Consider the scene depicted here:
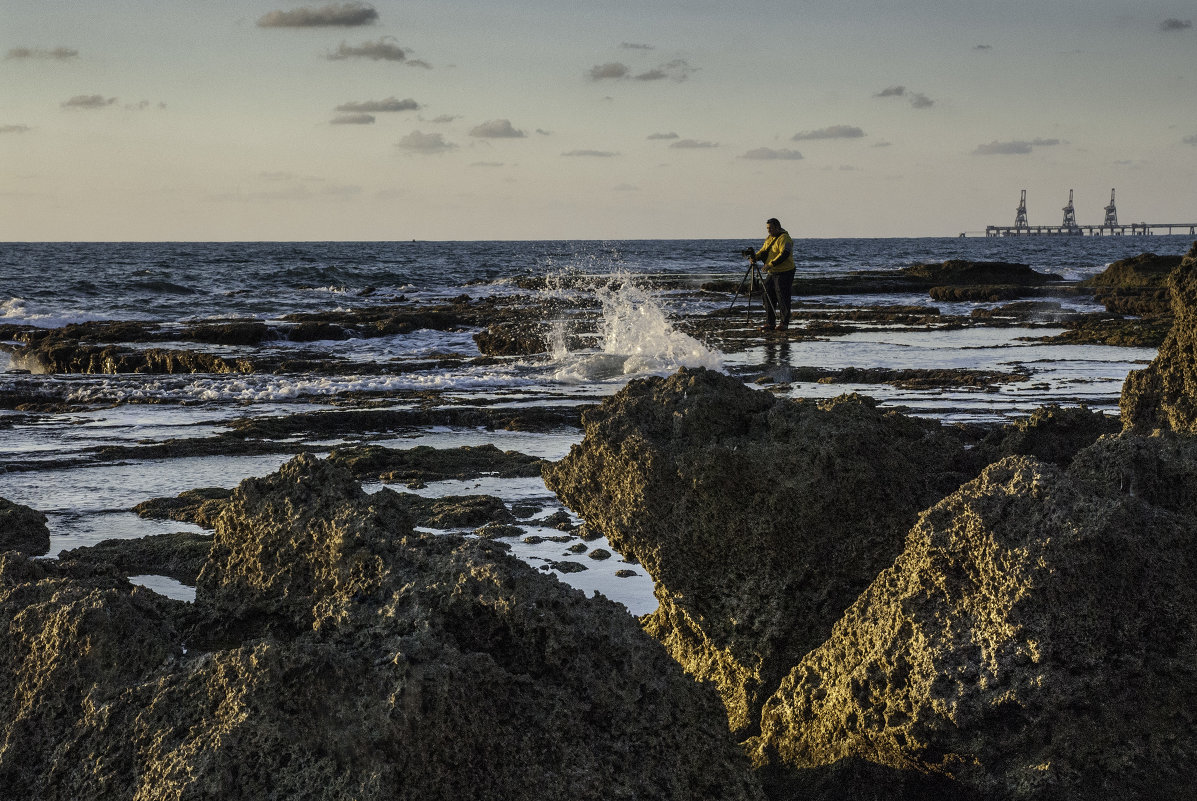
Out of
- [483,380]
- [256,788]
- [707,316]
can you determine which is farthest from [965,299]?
[256,788]

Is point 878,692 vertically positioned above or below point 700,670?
above

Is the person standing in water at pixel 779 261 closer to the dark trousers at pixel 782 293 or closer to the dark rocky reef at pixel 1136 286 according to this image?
the dark trousers at pixel 782 293

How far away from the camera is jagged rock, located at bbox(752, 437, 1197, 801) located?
2387mm

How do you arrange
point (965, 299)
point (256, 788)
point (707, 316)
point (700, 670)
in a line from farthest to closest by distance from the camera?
point (965, 299) < point (707, 316) < point (700, 670) < point (256, 788)

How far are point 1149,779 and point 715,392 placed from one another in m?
1.59

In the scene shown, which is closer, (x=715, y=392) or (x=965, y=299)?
(x=715, y=392)

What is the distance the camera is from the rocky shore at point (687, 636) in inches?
77.2

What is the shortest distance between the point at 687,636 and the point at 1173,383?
2.34 m

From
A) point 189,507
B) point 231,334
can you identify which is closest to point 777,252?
point 231,334

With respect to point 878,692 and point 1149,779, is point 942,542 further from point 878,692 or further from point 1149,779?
point 1149,779

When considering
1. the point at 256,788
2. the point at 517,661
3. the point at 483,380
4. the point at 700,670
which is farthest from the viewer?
the point at 483,380

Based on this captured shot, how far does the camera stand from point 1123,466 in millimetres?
2895

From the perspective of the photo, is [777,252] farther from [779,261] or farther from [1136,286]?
[1136,286]

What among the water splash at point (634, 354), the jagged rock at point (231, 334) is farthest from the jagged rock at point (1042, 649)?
the jagged rock at point (231, 334)
